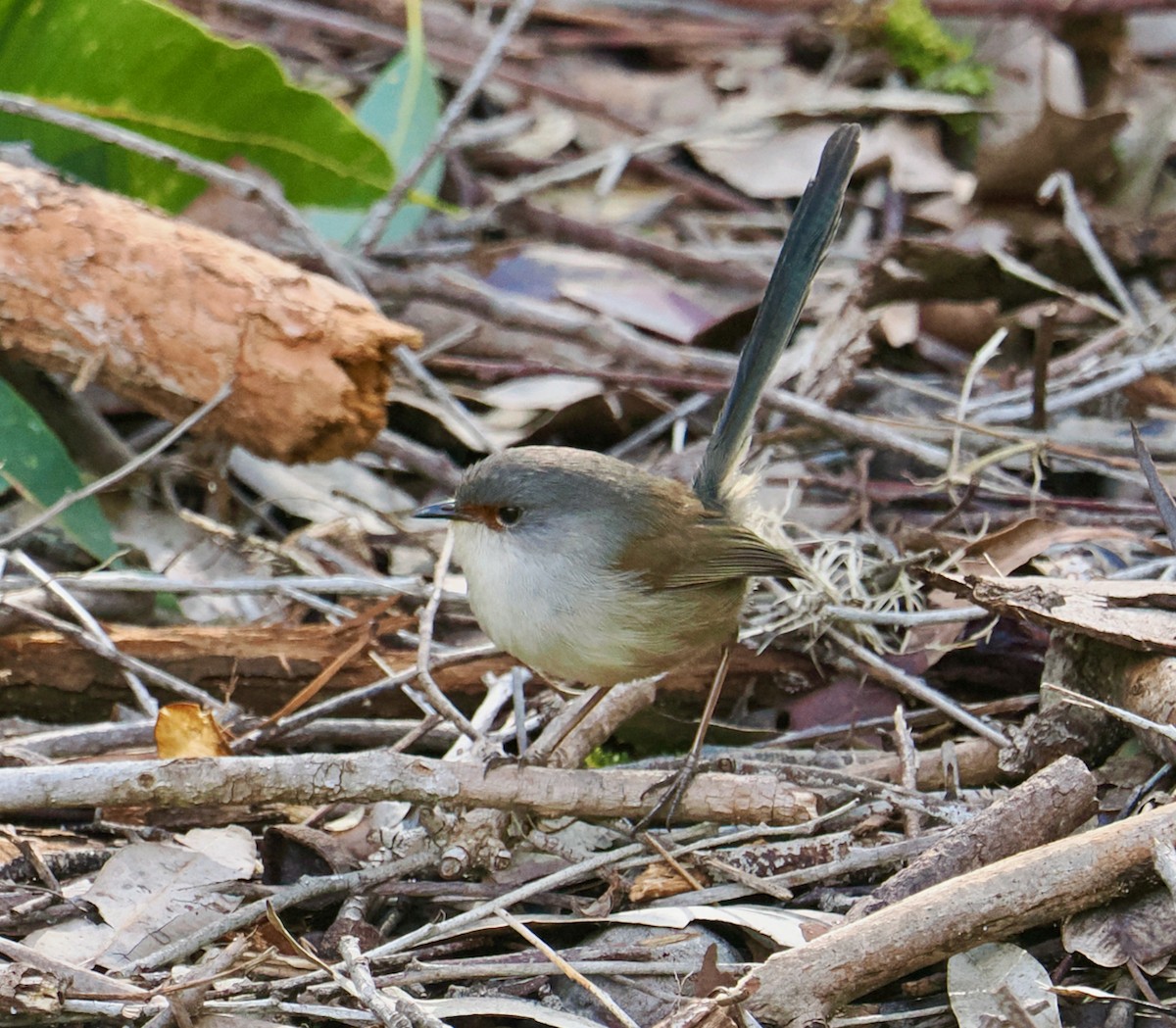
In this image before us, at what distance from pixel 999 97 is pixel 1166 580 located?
3872 mm

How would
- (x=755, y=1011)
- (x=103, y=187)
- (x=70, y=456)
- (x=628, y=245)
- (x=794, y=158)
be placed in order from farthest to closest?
(x=794, y=158), (x=628, y=245), (x=103, y=187), (x=70, y=456), (x=755, y=1011)

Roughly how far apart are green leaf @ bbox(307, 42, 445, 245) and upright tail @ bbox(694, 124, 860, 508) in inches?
94.5

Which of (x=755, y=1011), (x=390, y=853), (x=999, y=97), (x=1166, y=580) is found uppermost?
(x=999, y=97)

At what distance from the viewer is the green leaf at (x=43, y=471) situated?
4.23 meters

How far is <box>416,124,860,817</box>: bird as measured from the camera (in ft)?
11.4

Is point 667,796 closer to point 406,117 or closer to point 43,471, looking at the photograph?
point 43,471

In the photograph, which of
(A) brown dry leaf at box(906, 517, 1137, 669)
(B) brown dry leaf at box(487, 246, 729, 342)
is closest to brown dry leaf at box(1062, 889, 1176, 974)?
(A) brown dry leaf at box(906, 517, 1137, 669)

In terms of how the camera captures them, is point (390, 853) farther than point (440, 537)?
No

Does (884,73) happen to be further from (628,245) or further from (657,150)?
(628,245)

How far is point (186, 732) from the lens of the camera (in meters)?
3.31

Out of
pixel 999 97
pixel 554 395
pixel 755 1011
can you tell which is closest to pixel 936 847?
pixel 755 1011

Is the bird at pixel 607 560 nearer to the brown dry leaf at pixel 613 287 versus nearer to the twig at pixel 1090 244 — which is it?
the brown dry leaf at pixel 613 287

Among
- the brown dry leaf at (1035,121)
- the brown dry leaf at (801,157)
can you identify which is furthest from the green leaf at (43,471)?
the brown dry leaf at (1035,121)

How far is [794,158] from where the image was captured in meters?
6.59
